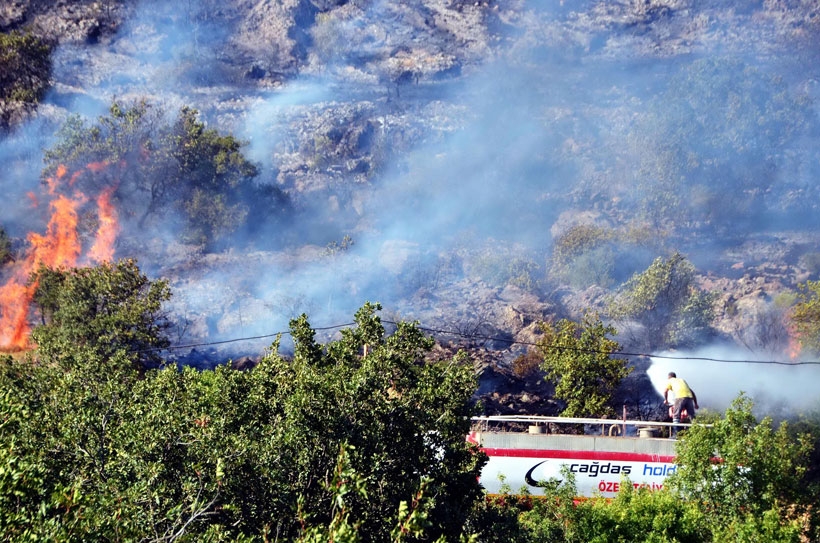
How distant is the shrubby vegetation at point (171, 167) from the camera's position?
71.8 m

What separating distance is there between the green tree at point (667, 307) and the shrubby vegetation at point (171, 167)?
1297 inches

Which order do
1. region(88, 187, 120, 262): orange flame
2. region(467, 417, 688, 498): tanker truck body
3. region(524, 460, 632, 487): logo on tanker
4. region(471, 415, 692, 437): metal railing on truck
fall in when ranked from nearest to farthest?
region(471, 415, 692, 437): metal railing on truck, region(467, 417, 688, 498): tanker truck body, region(524, 460, 632, 487): logo on tanker, region(88, 187, 120, 262): orange flame

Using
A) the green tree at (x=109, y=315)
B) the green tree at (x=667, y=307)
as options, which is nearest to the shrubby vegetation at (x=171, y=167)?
the green tree at (x=109, y=315)

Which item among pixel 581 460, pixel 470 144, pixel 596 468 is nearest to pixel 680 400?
pixel 596 468

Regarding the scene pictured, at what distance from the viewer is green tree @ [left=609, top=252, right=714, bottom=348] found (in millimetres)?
60250

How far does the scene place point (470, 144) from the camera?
301ft

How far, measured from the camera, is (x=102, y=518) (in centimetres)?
1255

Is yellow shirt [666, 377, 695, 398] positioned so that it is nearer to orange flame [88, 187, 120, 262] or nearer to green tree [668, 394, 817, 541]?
green tree [668, 394, 817, 541]

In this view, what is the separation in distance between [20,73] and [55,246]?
2894cm

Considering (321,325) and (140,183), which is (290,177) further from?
(321,325)

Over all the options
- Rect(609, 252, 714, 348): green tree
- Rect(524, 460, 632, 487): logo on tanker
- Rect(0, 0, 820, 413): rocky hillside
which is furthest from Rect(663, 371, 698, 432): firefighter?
Rect(609, 252, 714, 348): green tree

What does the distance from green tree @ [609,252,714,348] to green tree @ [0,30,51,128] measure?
57663mm

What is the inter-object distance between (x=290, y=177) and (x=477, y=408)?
2687 inches

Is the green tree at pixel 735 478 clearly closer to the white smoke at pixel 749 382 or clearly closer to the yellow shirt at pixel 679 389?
the yellow shirt at pixel 679 389
